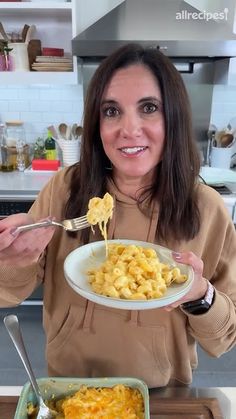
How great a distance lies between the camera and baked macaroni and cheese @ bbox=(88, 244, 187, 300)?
2.55 feet

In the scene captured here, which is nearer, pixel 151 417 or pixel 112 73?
pixel 151 417

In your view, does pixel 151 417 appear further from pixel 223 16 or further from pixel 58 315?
pixel 223 16

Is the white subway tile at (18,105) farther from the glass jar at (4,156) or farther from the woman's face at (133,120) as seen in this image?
the woman's face at (133,120)

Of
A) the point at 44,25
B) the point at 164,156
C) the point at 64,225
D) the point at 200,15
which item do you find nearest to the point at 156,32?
the point at 200,15

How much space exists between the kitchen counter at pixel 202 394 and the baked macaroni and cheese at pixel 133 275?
0.29 m

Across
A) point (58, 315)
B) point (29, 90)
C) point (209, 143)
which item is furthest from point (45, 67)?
point (58, 315)

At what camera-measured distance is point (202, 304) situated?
861 mm

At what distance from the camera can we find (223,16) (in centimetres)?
214

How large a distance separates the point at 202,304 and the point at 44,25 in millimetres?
2500

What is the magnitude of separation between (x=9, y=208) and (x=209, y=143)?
1636 mm

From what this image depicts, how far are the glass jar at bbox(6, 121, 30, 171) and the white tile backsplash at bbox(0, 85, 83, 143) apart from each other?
76 millimetres

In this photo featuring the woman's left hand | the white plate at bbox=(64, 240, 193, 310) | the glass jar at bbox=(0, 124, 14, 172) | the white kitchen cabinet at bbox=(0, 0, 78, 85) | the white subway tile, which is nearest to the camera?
the white plate at bbox=(64, 240, 193, 310)


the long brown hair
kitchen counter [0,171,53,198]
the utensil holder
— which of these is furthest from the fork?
the utensil holder

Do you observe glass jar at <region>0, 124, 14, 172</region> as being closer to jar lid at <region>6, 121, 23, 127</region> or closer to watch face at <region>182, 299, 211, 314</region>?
jar lid at <region>6, 121, 23, 127</region>
